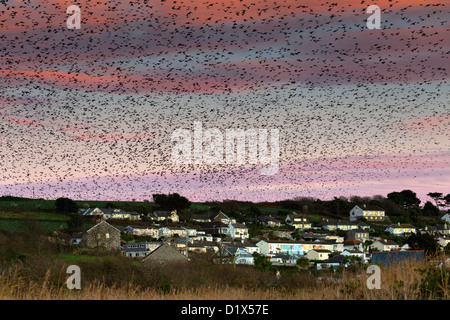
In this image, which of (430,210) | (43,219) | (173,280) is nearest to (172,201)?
(43,219)

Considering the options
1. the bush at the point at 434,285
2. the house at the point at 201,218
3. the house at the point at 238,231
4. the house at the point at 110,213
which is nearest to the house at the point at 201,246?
the house at the point at 238,231

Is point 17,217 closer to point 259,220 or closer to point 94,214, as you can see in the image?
point 94,214

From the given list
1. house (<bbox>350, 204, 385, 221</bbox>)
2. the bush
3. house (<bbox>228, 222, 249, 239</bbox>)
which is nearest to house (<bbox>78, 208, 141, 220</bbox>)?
house (<bbox>228, 222, 249, 239</bbox>)

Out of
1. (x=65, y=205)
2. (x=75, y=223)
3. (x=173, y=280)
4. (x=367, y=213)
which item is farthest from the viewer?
(x=367, y=213)

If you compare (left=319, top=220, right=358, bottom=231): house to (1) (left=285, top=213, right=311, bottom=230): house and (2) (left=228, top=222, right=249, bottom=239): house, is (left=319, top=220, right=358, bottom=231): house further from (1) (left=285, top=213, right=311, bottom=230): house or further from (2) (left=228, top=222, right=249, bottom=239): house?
(2) (left=228, top=222, right=249, bottom=239): house

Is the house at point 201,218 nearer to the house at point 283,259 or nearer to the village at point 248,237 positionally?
the village at point 248,237

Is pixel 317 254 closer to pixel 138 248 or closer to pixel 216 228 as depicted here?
pixel 216 228
